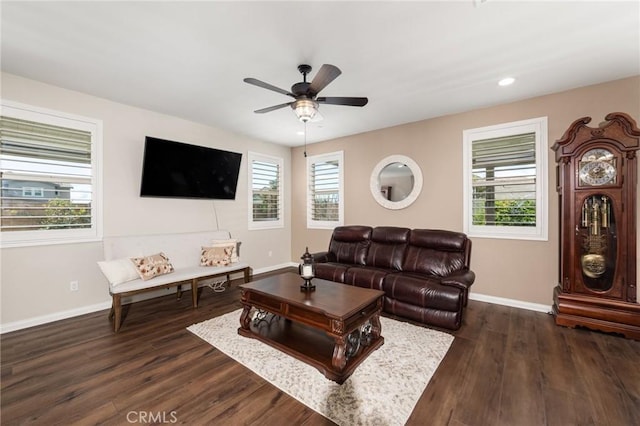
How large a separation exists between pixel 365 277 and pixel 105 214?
→ 3.50m

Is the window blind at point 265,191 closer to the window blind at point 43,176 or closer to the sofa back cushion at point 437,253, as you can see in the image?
the window blind at point 43,176

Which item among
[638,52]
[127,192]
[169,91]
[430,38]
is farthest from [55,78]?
[638,52]

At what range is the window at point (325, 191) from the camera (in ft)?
17.7

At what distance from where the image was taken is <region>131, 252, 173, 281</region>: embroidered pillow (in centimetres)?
321

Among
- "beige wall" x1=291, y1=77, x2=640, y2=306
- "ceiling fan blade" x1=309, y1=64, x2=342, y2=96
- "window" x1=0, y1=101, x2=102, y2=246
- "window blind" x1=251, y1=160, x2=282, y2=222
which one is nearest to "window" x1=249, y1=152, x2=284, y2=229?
"window blind" x1=251, y1=160, x2=282, y2=222

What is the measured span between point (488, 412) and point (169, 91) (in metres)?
4.30

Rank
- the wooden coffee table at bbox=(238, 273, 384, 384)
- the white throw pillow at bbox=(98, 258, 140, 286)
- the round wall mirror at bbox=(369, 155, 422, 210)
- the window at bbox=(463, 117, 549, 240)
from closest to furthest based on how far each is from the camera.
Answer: the wooden coffee table at bbox=(238, 273, 384, 384) < the white throw pillow at bbox=(98, 258, 140, 286) < the window at bbox=(463, 117, 549, 240) < the round wall mirror at bbox=(369, 155, 422, 210)

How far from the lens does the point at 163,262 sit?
3.47 m

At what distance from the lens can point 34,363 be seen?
229 centimetres

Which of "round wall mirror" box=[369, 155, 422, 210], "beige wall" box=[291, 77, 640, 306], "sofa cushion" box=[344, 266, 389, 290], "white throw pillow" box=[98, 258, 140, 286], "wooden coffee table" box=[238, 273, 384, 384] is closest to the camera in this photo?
"wooden coffee table" box=[238, 273, 384, 384]

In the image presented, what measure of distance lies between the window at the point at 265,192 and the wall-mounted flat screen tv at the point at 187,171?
1.81ft

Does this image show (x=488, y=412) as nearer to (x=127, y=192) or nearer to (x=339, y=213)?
(x=339, y=213)

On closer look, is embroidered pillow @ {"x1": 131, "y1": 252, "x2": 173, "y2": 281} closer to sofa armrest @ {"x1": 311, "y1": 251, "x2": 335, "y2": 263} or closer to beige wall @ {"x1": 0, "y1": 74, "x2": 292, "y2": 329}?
beige wall @ {"x1": 0, "y1": 74, "x2": 292, "y2": 329}

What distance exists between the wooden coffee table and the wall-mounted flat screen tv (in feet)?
7.34
